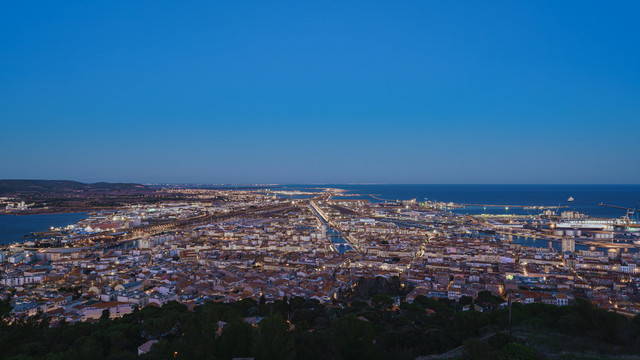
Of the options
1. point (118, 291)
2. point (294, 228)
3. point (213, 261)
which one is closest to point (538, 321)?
point (118, 291)

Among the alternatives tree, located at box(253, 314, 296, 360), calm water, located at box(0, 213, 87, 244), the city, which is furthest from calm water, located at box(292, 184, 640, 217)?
calm water, located at box(0, 213, 87, 244)

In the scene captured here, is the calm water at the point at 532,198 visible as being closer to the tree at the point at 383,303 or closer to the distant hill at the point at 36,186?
the tree at the point at 383,303

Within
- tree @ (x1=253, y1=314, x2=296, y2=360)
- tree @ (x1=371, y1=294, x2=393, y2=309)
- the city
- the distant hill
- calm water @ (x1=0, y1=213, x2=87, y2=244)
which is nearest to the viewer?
tree @ (x1=253, y1=314, x2=296, y2=360)

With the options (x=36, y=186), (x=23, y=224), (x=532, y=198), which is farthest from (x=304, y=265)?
(x=36, y=186)

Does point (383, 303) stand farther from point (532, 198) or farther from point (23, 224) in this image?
point (532, 198)

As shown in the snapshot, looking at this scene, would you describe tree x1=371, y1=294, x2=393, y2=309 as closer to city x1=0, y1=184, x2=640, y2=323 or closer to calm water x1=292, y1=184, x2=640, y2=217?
city x1=0, y1=184, x2=640, y2=323

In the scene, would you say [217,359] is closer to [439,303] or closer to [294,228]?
[439,303]
